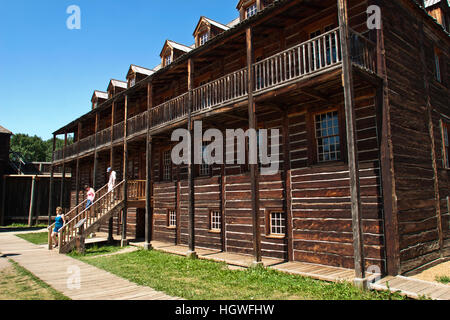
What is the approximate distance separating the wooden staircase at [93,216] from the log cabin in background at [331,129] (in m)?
0.21

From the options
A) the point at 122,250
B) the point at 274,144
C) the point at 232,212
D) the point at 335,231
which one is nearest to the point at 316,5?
the point at 274,144

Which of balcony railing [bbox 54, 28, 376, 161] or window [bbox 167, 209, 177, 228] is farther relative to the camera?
window [bbox 167, 209, 177, 228]

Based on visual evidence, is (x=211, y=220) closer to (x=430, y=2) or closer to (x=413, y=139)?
(x=413, y=139)

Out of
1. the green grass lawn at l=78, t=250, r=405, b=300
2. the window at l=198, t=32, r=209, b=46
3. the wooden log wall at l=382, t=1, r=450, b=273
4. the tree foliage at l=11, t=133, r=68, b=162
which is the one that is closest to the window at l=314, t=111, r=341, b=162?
the wooden log wall at l=382, t=1, r=450, b=273

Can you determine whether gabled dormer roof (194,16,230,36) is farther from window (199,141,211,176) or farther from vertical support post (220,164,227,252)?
vertical support post (220,164,227,252)

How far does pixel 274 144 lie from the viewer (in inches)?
480

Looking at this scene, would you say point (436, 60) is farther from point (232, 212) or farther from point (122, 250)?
point (122, 250)

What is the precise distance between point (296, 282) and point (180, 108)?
9.29 meters

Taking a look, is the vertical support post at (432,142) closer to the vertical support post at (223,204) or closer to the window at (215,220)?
the vertical support post at (223,204)

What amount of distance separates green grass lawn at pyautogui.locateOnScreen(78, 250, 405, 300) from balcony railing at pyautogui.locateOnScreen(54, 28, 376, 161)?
5.56 meters

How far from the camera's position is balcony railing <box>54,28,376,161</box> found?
9172 millimetres

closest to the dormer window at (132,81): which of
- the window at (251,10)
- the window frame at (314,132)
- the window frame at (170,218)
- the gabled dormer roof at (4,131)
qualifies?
the window frame at (170,218)

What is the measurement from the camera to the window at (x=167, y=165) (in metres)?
17.9
